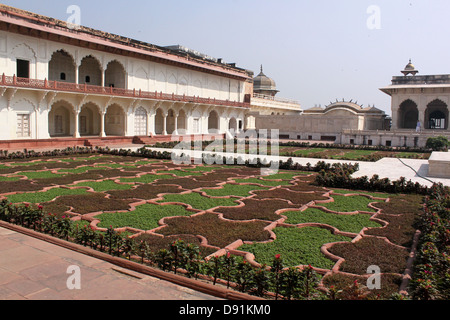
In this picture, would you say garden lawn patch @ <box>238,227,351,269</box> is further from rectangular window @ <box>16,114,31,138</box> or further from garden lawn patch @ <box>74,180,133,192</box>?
rectangular window @ <box>16,114,31,138</box>

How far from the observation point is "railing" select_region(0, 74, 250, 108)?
18.5 meters

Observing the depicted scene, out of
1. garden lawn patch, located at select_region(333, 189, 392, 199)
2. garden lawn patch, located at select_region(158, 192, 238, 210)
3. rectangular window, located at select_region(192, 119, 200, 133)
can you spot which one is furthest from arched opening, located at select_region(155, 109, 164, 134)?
garden lawn patch, located at select_region(158, 192, 238, 210)

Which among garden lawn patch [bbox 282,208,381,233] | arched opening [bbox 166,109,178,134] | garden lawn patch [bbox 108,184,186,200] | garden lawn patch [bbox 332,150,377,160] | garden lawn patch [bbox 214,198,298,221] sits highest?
arched opening [bbox 166,109,178,134]

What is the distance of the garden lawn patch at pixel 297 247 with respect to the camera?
15.4 ft

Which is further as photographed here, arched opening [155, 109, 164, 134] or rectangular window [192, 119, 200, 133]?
rectangular window [192, 119, 200, 133]

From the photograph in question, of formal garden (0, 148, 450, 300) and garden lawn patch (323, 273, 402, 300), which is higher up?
formal garden (0, 148, 450, 300)

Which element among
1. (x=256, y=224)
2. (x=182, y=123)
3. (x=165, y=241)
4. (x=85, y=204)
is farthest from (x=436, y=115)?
(x=165, y=241)

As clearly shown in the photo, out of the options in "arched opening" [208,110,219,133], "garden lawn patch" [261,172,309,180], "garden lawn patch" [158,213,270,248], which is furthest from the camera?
"arched opening" [208,110,219,133]

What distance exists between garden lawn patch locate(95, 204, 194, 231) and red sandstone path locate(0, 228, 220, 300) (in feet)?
5.71

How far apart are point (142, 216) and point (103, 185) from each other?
11.3 feet

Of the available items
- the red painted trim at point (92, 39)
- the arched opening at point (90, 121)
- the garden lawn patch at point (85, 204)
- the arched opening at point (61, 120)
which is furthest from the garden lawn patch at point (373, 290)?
the arched opening at point (90, 121)

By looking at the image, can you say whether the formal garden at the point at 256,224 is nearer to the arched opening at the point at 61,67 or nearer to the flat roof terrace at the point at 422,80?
the arched opening at the point at 61,67

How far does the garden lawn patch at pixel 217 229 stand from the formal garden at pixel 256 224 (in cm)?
2
